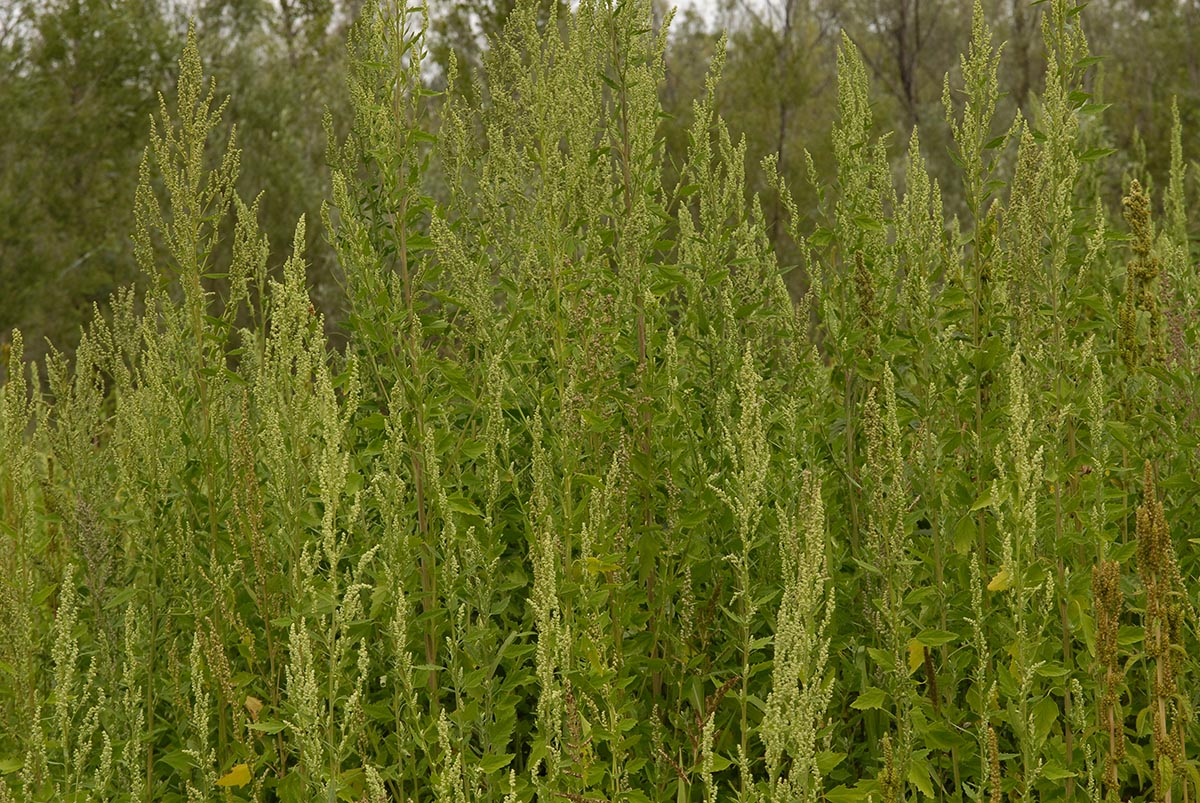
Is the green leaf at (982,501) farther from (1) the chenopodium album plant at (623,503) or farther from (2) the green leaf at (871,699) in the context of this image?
(2) the green leaf at (871,699)

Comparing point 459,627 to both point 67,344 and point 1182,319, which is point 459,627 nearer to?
point 1182,319

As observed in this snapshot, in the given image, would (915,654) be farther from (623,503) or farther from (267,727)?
(267,727)

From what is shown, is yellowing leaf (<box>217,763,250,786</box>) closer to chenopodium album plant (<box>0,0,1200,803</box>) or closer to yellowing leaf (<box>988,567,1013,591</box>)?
chenopodium album plant (<box>0,0,1200,803</box>)

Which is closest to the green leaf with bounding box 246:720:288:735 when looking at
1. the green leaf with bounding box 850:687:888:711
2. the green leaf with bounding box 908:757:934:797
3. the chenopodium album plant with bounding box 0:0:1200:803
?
the chenopodium album plant with bounding box 0:0:1200:803

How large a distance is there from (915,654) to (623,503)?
688mm

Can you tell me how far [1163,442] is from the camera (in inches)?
115

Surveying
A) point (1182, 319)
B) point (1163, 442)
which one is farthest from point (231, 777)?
point (1182, 319)

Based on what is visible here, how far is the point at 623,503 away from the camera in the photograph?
2586 mm

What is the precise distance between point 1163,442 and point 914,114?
77.5 feet

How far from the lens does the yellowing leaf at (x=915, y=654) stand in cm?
240

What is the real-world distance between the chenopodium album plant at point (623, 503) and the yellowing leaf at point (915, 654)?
0.01 meters

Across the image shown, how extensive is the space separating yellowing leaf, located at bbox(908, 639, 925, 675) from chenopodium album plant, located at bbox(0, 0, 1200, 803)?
13 millimetres

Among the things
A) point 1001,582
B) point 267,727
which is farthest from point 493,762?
point 1001,582

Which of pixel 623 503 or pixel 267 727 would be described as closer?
pixel 267 727
